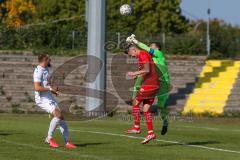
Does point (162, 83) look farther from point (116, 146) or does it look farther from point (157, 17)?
point (157, 17)

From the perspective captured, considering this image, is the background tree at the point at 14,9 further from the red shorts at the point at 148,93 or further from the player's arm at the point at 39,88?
the player's arm at the point at 39,88

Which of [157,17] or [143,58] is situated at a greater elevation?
[157,17]

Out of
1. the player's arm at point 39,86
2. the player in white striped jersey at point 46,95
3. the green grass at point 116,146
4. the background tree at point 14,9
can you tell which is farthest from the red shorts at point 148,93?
the background tree at point 14,9

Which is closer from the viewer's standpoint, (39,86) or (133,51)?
(39,86)

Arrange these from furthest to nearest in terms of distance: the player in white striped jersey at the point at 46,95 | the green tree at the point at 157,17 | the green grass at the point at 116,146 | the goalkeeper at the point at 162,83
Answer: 1. the green tree at the point at 157,17
2. the goalkeeper at the point at 162,83
3. the player in white striped jersey at the point at 46,95
4. the green grass at the point at 116,146

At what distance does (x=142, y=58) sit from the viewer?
18578mm

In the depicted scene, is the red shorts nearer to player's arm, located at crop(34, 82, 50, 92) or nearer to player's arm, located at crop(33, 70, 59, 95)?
player's arm, located at crop(33, 70, 59, 95)

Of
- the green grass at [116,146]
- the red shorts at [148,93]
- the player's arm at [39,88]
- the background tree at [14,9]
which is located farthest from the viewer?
the background tree at [14,9]

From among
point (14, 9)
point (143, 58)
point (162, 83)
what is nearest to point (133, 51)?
point (143, 58)

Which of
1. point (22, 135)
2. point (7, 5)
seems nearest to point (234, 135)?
point (22, 135)

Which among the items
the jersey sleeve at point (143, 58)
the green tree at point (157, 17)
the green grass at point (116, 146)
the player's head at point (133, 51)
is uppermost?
the green tree at point (157, 17)

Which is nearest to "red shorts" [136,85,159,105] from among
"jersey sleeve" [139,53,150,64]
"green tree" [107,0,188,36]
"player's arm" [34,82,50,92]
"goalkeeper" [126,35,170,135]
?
"jersey sleeve" [139,53,150,64]

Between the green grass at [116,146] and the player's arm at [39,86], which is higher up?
the player's arm at [39,86]

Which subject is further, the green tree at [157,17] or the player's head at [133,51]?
the green tree at [157,17]
